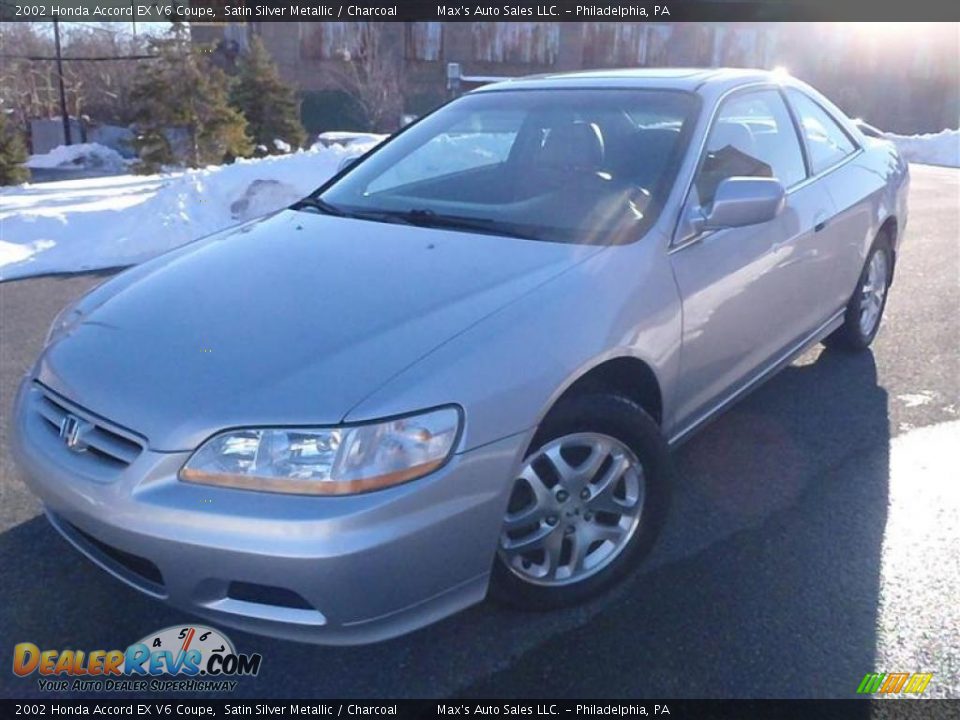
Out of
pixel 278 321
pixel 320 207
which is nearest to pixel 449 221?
pixel 320 207

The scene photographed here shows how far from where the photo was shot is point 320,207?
11.8 feet

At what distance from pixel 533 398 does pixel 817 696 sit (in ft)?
3.66

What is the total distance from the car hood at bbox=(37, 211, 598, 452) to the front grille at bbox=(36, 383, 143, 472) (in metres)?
0.03

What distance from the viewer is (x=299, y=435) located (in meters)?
2.13

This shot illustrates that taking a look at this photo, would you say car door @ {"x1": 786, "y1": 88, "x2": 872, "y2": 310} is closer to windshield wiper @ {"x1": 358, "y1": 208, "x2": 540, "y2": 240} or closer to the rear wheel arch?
the rear wheel arch

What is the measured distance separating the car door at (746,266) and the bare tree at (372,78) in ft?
65.7

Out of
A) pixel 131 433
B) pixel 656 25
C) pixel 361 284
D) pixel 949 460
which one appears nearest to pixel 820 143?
pixel 949 460

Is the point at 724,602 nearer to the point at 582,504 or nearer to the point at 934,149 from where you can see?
the point at 582,504

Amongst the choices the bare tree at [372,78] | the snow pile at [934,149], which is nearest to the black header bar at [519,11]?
the bare tree at [372,78]

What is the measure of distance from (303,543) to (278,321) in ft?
2.46

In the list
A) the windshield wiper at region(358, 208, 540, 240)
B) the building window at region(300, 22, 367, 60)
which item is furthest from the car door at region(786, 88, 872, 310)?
the building window at region(300, 22, 367, 60)

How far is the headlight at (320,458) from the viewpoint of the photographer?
2100 mm

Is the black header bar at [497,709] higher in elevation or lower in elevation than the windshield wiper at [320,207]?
lower

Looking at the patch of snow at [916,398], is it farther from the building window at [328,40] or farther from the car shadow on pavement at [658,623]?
the building window at [328,40]
